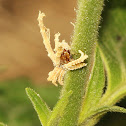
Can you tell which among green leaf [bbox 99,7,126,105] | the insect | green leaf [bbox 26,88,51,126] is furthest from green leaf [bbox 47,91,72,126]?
green leaf [bbox 99,7,126,105]

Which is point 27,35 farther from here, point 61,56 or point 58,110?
point 58,110

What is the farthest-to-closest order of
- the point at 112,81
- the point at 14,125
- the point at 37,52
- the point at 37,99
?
the point at 37,52 → the point at 14,125 → the point at 112,81 → the point at 37,99

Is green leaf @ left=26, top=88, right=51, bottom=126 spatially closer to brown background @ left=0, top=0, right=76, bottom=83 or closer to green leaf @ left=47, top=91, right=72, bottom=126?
green leaf @ left=47, top=91, right=72, bottom=126

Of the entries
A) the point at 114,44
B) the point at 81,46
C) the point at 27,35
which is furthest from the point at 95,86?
the point at 27,35

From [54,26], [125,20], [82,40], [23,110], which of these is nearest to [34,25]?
[54,26]

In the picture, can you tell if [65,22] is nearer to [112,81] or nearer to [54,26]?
[54,26]

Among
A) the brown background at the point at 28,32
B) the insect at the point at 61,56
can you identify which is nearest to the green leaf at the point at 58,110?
the insect at the point at 61,56
